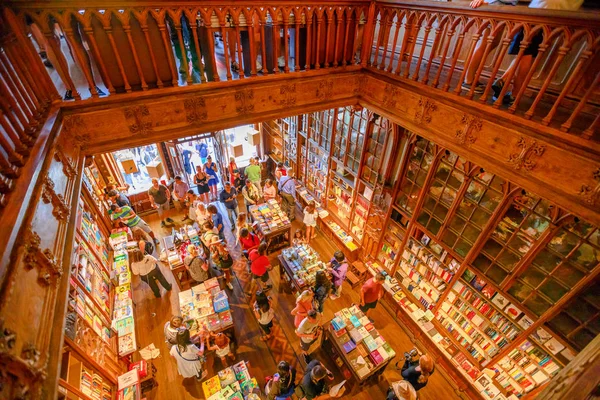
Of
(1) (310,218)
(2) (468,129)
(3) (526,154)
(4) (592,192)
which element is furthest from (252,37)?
(1) (310,218)

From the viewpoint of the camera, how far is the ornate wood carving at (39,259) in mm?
1644

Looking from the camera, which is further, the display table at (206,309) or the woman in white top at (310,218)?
the woman in white top at (310,218)

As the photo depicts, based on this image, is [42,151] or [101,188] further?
[101,188]

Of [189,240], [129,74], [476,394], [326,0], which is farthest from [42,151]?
[476,394]

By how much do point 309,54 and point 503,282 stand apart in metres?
4.58

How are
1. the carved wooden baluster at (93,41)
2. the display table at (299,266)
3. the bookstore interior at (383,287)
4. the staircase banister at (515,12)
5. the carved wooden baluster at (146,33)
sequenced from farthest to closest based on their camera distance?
1. the display table at (299,266)
2. the bookstore interior at (383,287)
3. the carved wooden baluster at (146,33)
4. the carved wooden baluster at (93,41)
5. the staircase banister at (515,12)

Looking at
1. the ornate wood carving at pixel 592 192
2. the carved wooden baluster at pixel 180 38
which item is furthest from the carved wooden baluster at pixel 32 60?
the ornate wood carving at pixel 592 192

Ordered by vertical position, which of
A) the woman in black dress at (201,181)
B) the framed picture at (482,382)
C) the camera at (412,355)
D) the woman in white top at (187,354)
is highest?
the woman in black dress at (201,181)

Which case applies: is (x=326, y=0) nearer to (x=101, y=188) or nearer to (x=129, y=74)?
(x=129, y=74)

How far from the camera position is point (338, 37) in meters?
4.47

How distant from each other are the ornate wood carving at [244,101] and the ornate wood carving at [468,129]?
3.06 m

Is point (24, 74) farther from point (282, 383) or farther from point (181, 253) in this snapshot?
point (282, 383)

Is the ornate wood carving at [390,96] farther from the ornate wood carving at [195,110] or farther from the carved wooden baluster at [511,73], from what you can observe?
the ornate wood carving at [195,110]

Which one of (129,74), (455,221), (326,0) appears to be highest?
(129,74)
